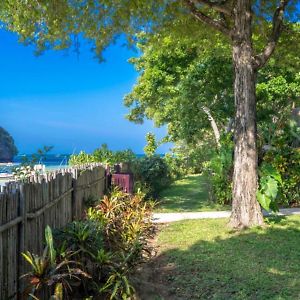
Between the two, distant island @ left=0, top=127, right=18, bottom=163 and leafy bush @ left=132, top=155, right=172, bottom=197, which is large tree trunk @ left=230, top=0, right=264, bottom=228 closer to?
leafy bush @ left=132, top=155, right=172, bottom=197

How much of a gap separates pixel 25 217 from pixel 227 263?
3650 millimetres

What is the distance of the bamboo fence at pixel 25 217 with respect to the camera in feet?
14.0

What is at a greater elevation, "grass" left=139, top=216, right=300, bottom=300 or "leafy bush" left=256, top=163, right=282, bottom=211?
"leafy bush" left=256, top=163, right=282, bottom=211

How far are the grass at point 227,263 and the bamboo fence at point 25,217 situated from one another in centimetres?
173

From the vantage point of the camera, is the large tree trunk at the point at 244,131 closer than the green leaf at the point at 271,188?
Yes

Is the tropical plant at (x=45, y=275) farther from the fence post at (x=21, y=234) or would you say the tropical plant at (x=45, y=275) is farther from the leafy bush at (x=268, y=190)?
the leafy bush at (x=268, y=190)

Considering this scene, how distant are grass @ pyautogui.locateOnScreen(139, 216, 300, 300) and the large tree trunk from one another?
47 cm

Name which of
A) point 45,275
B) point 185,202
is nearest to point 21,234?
point 45,275

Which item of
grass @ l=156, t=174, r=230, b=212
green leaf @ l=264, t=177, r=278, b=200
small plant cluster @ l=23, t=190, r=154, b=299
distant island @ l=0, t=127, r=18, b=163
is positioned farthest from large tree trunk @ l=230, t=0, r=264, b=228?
distant island @ l=0, t=127, r=18, b=163

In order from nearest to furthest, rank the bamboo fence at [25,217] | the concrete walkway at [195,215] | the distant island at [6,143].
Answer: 1. the bamboo fence at [25,217]
2. the concrete walkway at [195,215]
3. the distant island at [6,143]

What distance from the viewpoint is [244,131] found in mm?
9961

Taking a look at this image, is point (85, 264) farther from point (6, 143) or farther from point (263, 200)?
point (6, 143)

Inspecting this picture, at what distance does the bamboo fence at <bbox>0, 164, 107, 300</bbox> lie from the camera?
4.25m

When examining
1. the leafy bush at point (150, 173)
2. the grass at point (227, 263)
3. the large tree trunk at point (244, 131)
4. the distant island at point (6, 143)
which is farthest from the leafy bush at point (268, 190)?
the distant island at point (6, 143)
